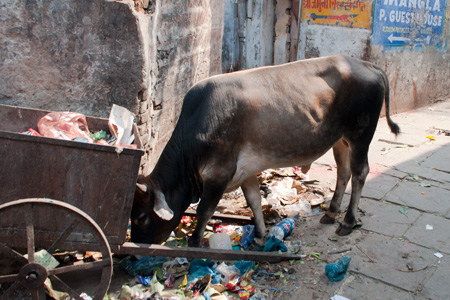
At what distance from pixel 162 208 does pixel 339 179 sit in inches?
79.9

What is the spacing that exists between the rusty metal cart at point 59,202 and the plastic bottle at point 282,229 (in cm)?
165

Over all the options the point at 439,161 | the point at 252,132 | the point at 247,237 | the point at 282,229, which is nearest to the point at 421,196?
the point at 439,161

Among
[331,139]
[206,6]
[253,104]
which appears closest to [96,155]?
[253,104]

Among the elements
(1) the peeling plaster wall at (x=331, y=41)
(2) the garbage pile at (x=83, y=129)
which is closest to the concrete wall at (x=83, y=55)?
(2) the garbage pile at (x=83, y=129)

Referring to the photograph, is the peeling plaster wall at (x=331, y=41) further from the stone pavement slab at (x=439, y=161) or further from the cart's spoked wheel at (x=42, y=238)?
the cart's spoked wheel at (x=42, y=238)

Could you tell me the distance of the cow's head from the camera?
353cm

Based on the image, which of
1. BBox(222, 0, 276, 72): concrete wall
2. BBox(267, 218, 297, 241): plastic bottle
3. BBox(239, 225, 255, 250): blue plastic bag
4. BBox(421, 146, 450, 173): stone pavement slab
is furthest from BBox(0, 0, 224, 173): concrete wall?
BBox(222, 0, 276, 72): concrete wall

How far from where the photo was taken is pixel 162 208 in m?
3.45

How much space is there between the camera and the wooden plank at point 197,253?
3158mm

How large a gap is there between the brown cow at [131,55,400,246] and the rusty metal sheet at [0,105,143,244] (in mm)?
445

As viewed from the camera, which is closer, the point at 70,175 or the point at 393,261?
the point at 70,175

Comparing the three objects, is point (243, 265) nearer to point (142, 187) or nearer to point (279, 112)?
point (142, 187)

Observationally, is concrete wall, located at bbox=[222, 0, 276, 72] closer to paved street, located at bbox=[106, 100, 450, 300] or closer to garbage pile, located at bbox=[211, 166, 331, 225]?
paved street, located at bbox=[106, 100, 450, 300]

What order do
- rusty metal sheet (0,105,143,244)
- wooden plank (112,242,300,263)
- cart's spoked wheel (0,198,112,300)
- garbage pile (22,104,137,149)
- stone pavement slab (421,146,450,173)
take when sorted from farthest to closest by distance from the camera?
stone pavement slab (421,146,450,173) → garbage pile (22,104,137,149) → wooden plank (112,242,300,263) → rusty metal sheet (0,105,143,244) → cart's spoked wheel (0,198,112,300)
